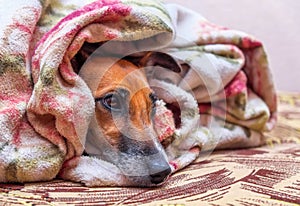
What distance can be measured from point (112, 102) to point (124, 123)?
0.05 meters

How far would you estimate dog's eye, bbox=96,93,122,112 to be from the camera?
107 centimetres

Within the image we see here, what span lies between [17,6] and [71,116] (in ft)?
0.89

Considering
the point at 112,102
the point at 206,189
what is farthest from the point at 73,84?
the point at 206,189

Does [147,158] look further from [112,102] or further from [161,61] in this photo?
[161,61]

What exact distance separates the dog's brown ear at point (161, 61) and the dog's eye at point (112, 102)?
16 cm

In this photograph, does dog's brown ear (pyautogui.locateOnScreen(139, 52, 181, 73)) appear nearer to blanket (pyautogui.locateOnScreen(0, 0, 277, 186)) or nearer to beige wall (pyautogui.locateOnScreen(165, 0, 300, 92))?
blanket (pyautogui.locateOnScreen(0, 0, 277, 186))

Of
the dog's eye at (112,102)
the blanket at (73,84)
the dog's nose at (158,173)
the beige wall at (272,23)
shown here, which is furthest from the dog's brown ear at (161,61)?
the beige wall at (272,23)

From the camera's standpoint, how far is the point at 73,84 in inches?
40.8

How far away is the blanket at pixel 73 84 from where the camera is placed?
39.8 inches

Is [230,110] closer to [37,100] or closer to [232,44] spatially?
[232,44]

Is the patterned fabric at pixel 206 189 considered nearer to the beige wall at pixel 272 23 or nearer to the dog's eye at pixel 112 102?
the dog's eye at pixel 112 102

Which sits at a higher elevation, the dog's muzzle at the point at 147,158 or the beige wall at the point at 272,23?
the dog's muzzle at the point at 147,158

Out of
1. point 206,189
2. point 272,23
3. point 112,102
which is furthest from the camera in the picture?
point 272,23

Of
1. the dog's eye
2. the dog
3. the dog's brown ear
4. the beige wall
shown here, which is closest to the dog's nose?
the dog
